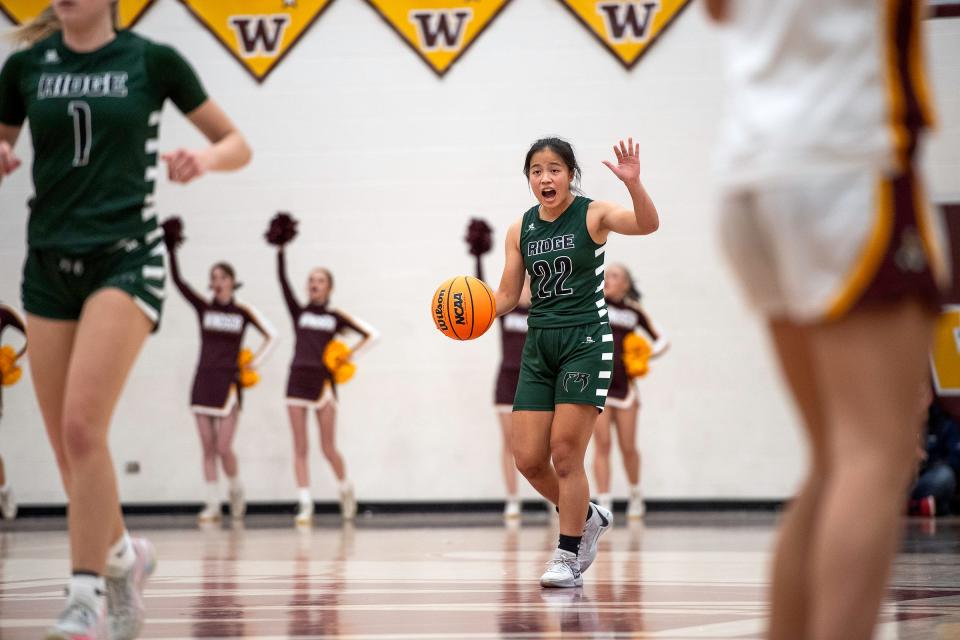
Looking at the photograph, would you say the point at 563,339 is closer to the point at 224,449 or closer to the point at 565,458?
the point at 565,458

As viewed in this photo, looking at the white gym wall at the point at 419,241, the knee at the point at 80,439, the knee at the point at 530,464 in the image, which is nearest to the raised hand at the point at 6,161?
the knee at the point at 80,439

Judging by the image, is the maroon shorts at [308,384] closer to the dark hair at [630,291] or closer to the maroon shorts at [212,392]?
the maroon shorts at [212,392]

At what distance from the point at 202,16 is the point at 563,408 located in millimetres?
9573

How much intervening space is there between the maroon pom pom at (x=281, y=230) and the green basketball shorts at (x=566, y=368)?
663 cm

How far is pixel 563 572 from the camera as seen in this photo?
18.4 feet

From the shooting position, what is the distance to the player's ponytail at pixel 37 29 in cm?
379

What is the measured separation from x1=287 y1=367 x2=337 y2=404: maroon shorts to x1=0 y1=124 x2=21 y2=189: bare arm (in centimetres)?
871

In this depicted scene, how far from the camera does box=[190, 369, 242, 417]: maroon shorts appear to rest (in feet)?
41.4

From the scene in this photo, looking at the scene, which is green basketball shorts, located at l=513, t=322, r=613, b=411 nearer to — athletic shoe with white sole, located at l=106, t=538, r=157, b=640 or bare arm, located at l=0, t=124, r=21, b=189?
athletic shoe with white sole, located at l=106, t=538, r=157, b=640

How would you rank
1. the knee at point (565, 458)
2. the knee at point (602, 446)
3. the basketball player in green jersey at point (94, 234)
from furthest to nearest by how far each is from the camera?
the knee at point (602, 446), the knee at point (565, 458), the basketball player in green jersey at point (94, 234)

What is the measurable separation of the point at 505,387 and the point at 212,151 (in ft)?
28.4

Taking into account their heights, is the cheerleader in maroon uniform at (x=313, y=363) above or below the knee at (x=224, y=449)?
above

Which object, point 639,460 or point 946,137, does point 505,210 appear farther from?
point 946,137

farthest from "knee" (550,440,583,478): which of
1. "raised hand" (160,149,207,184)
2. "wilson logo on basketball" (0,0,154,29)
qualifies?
"wilson logo on basketball" (0,0,154,29)
